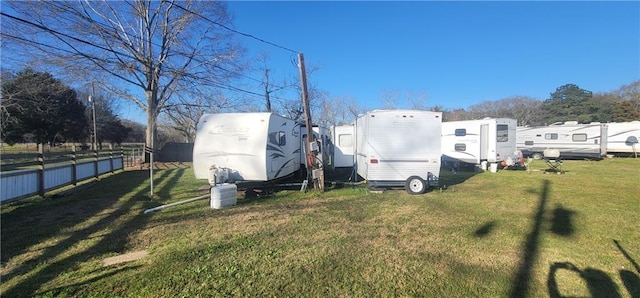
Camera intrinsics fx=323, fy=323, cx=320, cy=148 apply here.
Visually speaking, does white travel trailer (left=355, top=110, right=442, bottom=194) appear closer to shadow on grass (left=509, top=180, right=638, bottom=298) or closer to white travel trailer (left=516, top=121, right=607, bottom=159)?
shadow on grass (left=509, top=180, right=638, bottom=298)

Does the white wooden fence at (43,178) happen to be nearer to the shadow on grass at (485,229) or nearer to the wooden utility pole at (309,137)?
the wooden utility pole at (309,137)

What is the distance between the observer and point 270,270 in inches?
161

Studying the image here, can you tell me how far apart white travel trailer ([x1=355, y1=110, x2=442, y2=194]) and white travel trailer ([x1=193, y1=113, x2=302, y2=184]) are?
293 centimetres

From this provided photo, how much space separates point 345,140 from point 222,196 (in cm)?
884

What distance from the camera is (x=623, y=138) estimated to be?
76.1 ft

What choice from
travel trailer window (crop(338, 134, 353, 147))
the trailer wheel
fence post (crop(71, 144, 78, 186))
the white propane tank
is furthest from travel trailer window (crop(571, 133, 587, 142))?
fence post (crop(71, 144, 78, 186))

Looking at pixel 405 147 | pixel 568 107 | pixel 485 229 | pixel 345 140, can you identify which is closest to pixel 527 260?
pixel 485 229

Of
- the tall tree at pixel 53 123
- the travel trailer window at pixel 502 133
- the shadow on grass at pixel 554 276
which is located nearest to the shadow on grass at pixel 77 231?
the shadow on grass at pixel 554 276

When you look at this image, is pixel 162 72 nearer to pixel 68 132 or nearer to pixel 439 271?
pixel 439 271

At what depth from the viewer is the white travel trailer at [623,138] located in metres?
22.7

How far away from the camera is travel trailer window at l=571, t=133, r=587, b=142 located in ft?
70.7

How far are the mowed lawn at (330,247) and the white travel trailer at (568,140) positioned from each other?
16.0 m

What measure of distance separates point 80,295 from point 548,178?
48.1ft

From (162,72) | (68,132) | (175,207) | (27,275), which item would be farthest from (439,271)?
(68,132)
